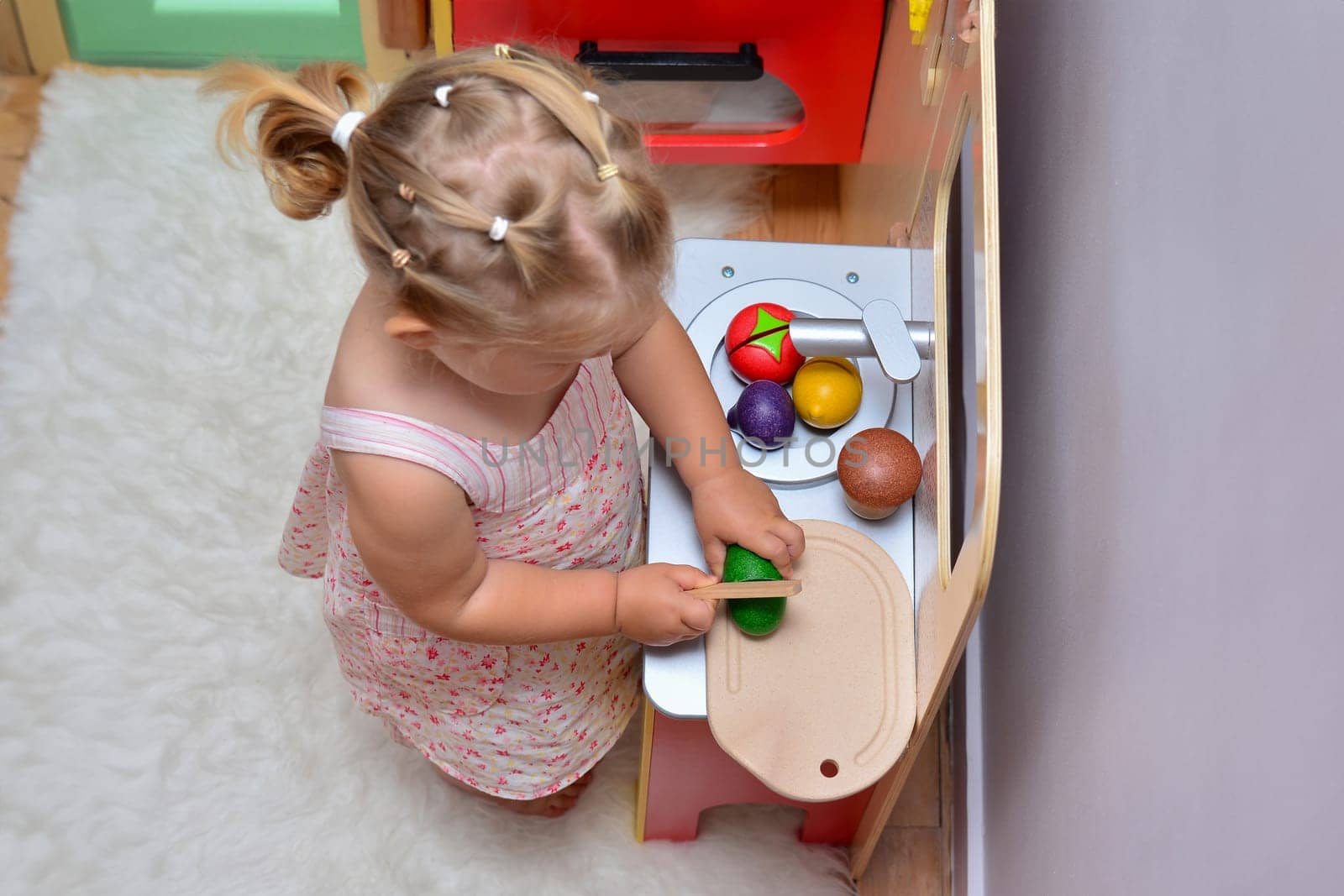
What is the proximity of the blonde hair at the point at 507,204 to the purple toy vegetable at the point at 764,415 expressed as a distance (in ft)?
0.66

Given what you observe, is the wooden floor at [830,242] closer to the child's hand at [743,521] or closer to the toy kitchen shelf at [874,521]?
the toy kitchen shelf at [874,521]

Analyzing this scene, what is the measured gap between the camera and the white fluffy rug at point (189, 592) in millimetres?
1056

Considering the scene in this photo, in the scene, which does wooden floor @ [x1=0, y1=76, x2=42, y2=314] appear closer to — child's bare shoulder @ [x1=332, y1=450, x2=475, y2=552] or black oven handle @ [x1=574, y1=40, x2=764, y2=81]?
black oven handle @ [x1=574, y1=40, x2=764, y2=81]

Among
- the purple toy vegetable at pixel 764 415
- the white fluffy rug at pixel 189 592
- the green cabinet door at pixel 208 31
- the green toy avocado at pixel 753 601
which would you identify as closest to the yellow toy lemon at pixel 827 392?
the purple toy vegetable at pixel 764 415

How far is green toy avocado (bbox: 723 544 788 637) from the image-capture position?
0.74 m

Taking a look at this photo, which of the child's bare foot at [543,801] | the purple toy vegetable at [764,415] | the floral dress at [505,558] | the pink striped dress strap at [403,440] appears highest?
the pink striped dress strap at [403,440]

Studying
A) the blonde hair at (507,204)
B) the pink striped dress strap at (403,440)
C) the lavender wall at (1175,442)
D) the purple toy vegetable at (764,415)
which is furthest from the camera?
the purple toy vegetable at (764,415)

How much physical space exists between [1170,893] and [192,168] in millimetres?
1220

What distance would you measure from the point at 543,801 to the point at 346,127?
2.17ft

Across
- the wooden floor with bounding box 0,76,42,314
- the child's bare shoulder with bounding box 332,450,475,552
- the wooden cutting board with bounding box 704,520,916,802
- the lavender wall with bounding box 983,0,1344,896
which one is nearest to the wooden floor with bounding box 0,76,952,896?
the wooden floor with bounding box 0,76,42,314

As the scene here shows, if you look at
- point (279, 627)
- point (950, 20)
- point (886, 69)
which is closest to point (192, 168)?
point (279, 627)

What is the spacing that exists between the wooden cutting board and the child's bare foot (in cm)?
38

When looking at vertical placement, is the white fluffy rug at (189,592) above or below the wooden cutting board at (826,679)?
→ below

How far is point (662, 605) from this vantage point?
2.43 ft
